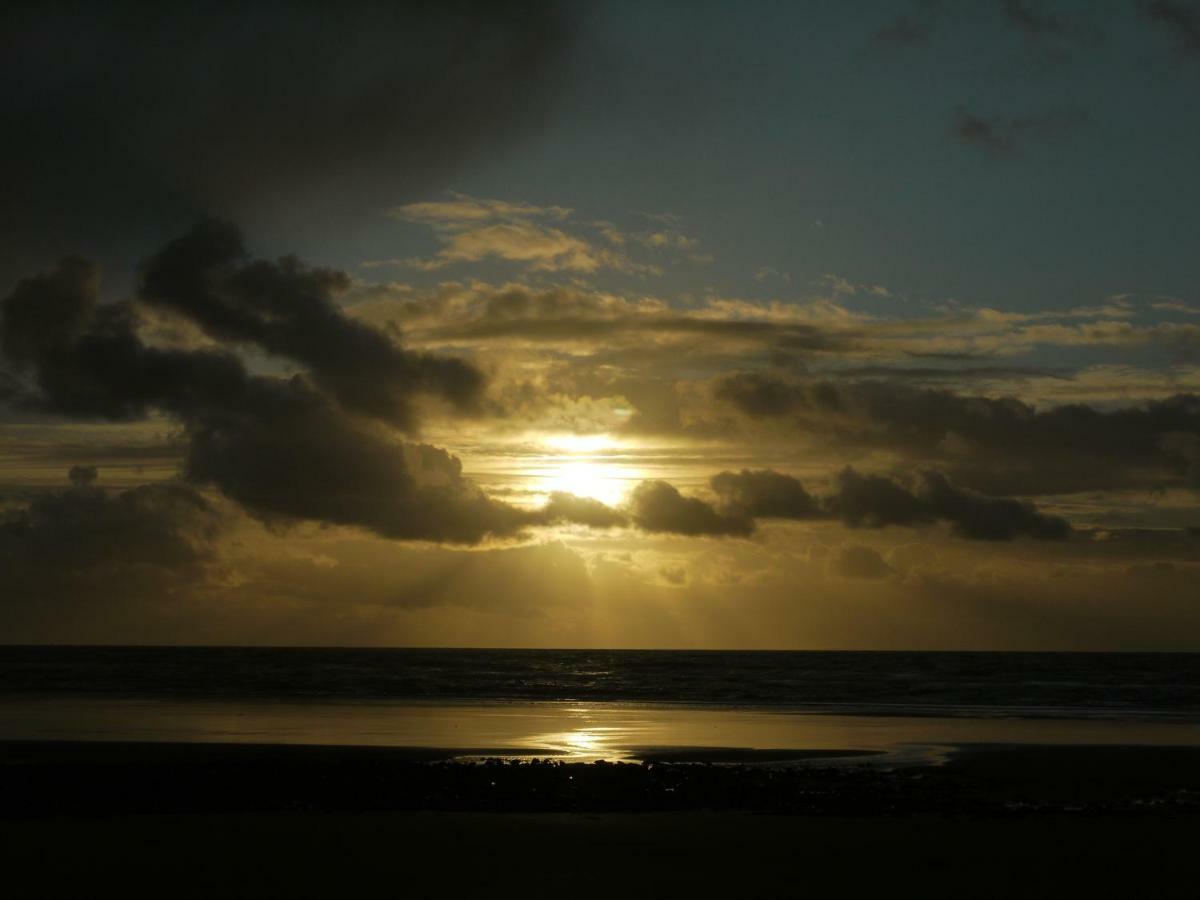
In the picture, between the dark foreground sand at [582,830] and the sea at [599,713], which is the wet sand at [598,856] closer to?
the dark foreground sand at [582,830]

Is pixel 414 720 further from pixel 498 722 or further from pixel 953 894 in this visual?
pixel 953 894

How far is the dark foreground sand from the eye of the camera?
1492 cm

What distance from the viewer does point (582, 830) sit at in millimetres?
18406

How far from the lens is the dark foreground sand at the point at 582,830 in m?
14.9

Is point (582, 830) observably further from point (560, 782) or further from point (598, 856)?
point (560, 782)

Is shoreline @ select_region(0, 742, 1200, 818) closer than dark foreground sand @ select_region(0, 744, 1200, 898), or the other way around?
dark foreground sand @ select_region(0, 744, 1200, 898)

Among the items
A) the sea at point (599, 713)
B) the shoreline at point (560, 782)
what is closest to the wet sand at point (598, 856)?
the shoreline at point (560, 782)

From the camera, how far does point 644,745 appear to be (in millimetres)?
34750

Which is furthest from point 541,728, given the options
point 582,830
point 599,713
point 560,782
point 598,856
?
point 598,856

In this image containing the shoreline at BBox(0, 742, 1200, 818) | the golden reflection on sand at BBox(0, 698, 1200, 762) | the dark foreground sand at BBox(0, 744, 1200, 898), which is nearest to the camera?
the dark foreground sand at BBox(0, 744, 1200, 898)

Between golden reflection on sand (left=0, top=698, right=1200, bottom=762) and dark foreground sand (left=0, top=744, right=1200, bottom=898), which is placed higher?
dark foreground sand (left=0, top=744, right=1200, bottom=898)

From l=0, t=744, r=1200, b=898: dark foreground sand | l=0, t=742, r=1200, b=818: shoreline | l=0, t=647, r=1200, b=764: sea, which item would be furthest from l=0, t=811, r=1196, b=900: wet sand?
l=0, t=647, r=1200, b=764: sea

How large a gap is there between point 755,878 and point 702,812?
17.3ft

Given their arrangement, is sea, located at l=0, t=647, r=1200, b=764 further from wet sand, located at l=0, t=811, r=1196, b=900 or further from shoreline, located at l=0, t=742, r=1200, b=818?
wet sand, located at l=0, t=811, r=1196, b=900
